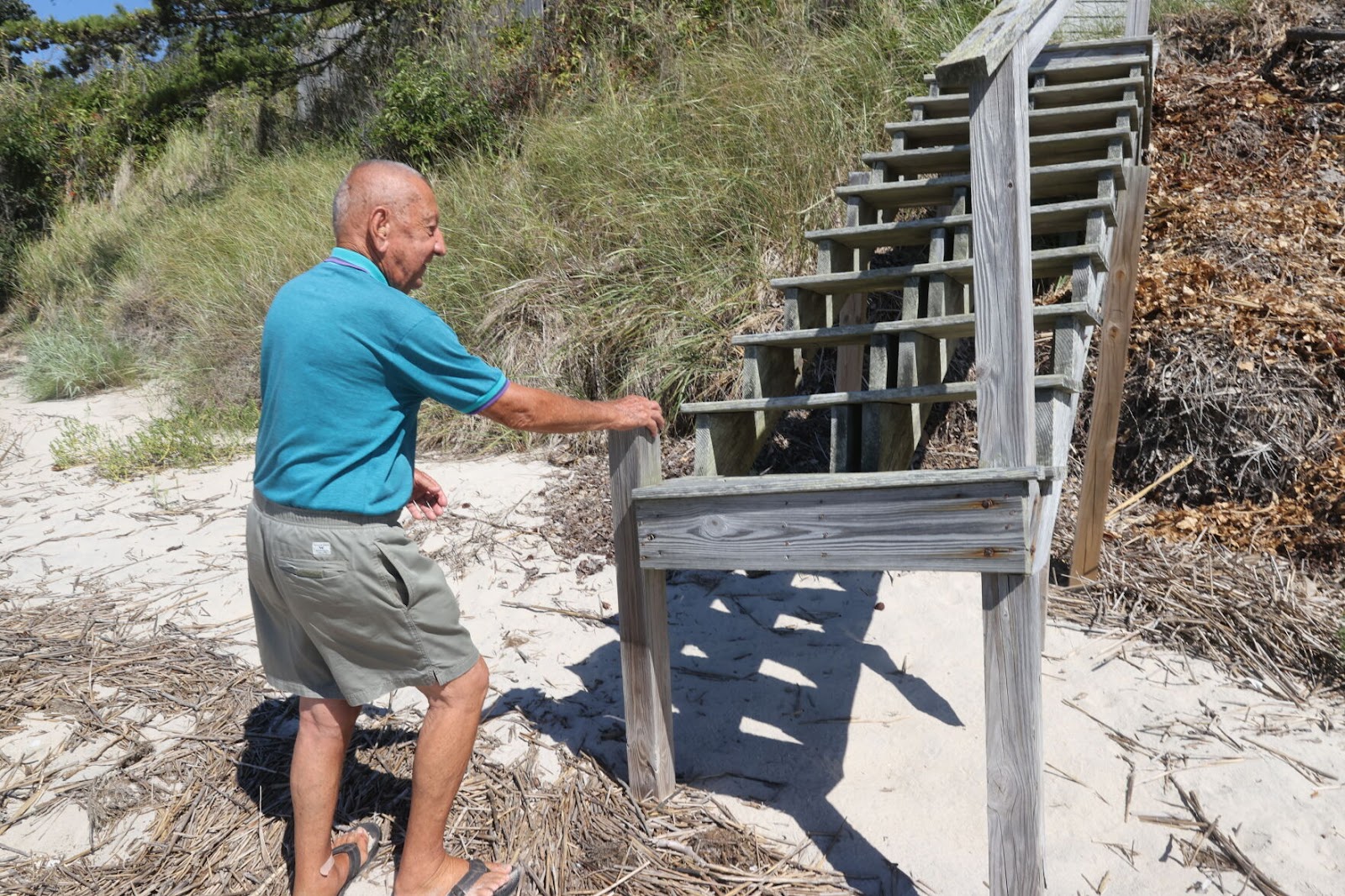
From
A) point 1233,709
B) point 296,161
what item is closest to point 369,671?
point 1233,709

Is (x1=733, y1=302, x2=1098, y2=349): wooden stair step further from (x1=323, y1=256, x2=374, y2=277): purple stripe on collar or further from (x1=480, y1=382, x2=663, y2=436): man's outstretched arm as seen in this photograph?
(x1=323, y1=256, x2=374, y2=277): purple stripe on collar

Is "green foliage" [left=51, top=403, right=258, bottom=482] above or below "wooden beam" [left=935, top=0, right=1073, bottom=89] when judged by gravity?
below

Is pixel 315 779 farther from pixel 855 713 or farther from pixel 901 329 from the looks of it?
pixel 901 329

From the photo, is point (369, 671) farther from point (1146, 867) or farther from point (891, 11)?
point (891, 11)

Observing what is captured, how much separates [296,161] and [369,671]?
32.7ft

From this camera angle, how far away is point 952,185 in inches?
157

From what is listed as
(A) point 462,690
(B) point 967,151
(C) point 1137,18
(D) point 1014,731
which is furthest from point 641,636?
(C) point 1137,18

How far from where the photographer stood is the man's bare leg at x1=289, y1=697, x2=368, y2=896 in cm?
246

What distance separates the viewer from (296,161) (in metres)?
11.0

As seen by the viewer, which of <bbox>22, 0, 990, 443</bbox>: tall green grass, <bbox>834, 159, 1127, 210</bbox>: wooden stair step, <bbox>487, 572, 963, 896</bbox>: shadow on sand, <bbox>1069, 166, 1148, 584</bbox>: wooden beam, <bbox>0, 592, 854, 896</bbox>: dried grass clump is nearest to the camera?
<bbox>0, 592, 854, 896</bbox>: dried grass clump

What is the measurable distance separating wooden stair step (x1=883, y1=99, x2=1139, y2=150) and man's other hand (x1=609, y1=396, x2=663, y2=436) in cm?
248

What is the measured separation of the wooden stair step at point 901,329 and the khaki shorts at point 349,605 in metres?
1.45

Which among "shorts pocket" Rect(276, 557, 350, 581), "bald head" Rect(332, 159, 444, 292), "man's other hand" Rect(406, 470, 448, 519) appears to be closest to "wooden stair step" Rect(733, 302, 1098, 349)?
"man's other hand" Rect(406, 470, 448, 519)

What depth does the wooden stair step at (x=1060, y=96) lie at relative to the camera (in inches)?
184
